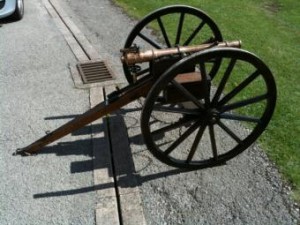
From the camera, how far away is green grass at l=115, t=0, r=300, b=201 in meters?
3.83

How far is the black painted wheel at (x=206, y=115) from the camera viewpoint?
9.89ft

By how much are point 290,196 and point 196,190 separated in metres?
0.79

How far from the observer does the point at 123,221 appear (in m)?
3.07

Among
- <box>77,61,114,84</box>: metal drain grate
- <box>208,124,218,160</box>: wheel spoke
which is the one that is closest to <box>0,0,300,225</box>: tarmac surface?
<box>208,124,218,160</box>: wheel spoke

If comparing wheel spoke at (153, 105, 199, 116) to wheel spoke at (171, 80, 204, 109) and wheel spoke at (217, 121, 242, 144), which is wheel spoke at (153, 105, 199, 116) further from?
wheel spoke at (217, 121, 242, 144)

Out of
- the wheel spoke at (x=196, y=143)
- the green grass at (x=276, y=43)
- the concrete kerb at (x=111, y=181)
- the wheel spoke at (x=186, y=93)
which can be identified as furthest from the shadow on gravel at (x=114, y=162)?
the green grass at (x=276, y=43)

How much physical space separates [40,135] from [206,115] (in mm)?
1885

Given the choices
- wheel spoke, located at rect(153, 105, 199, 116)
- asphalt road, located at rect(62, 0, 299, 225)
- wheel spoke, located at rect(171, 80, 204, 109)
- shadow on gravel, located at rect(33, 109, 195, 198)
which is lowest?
shadow on gravel, located at rect(33, 109, 195, 198)

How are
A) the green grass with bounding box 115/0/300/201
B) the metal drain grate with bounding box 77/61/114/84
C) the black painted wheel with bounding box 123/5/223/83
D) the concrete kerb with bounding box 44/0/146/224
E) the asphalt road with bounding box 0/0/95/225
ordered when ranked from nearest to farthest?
the concrete kerb with bounding box 44/0/146/224
the asphalt road with bounding box 0/0/95/225
the green grass with bounding box 115/0/300/201
the black painted wheel with bounding box 123/5/223/83
the metal drain grate with bounding box 77/61/114/84

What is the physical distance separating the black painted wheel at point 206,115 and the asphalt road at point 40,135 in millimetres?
788

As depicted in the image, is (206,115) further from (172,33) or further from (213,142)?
(172,33)

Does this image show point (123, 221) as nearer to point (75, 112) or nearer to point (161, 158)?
point (161, 158)

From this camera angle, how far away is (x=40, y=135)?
4.18m

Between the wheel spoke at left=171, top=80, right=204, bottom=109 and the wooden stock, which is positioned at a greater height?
the wheel spoke at left=171, top=80, right=204, bottom=109
